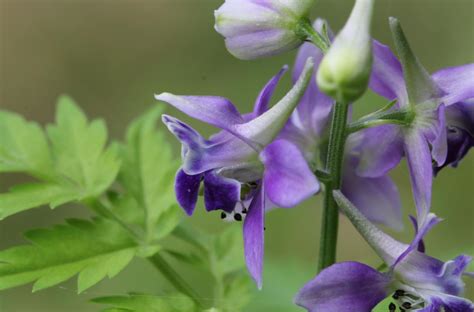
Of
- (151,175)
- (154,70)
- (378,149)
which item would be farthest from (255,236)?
(154,70)

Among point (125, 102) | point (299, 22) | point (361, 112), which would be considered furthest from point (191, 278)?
point (299, 22)

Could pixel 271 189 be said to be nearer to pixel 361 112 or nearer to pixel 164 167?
pixel 164 167

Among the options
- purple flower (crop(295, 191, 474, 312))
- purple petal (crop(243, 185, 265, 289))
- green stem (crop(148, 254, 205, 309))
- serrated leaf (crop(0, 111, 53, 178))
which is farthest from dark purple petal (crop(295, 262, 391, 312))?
serrated leaf (crop(0, 111, 53, 178))

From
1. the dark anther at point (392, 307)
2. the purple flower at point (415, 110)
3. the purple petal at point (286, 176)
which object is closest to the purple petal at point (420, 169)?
the purple flower at point (415, 110)

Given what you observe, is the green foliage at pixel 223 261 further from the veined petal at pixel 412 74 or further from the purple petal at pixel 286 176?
the veined petal at pixel 412 74

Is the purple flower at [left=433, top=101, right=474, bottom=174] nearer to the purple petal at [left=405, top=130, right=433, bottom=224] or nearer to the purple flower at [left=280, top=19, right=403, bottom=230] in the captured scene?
the purple petal at [left=405, top=130, right=433, bottom=224]
